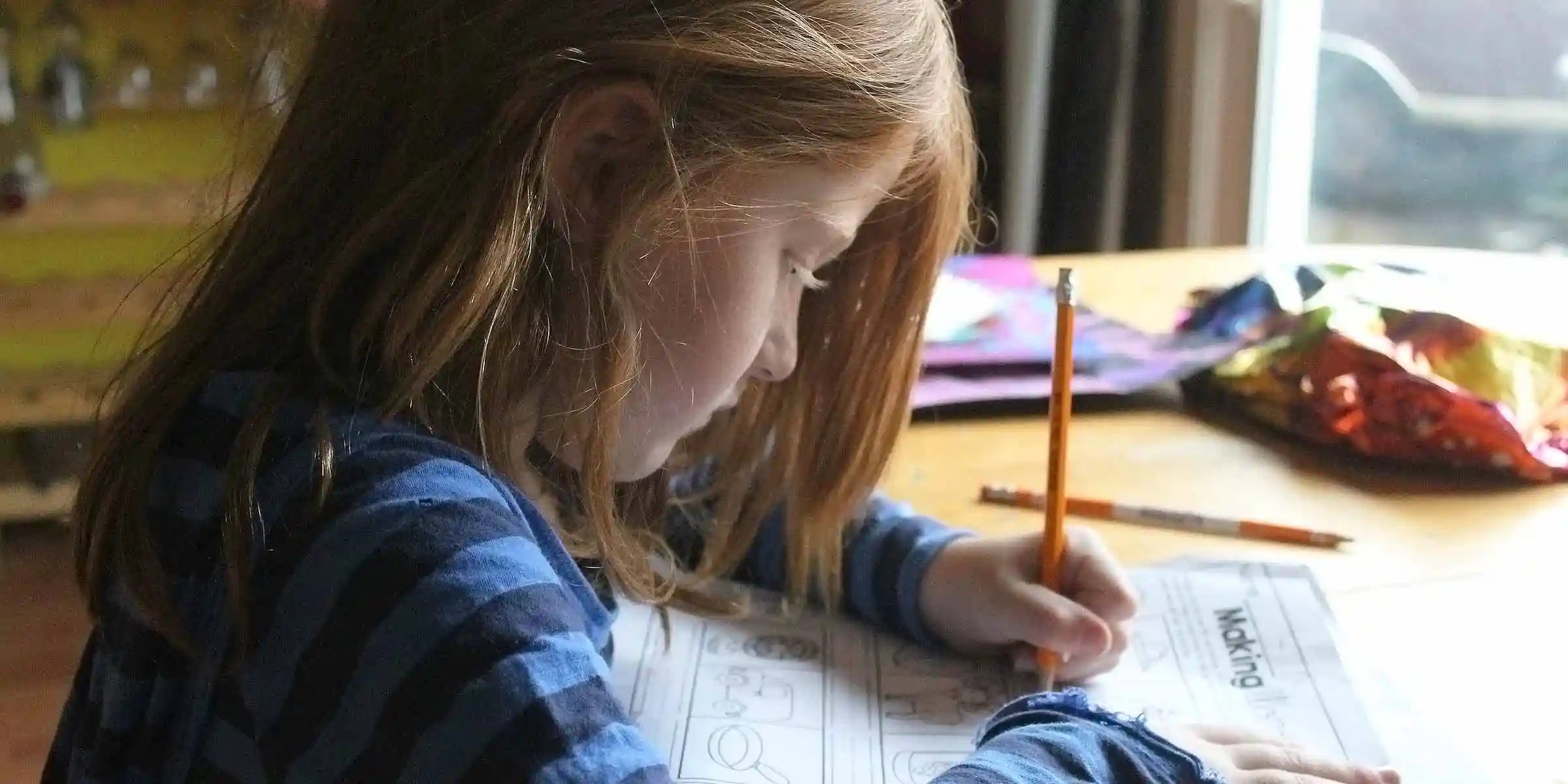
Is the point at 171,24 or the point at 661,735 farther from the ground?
the point at 171,24

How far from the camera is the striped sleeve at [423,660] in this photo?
428 millimetres

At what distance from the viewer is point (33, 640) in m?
1.81

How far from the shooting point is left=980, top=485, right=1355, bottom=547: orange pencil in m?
0.73

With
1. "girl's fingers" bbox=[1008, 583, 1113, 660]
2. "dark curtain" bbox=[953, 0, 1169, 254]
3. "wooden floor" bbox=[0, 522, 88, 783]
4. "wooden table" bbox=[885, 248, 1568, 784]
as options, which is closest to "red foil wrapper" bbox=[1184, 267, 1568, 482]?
"wooden table" bbox=[885, 248, 1568, 784]

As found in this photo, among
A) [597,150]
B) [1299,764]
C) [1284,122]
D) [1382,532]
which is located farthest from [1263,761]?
[1284,122]

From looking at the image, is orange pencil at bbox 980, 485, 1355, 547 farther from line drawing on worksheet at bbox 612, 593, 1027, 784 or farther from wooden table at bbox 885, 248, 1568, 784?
line drawing on worksheet at bbox 612, 593, 1027, 784

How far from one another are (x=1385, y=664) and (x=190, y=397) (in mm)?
507

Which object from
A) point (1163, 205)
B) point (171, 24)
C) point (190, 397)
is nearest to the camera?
point (190, 397)

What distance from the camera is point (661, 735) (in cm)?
58

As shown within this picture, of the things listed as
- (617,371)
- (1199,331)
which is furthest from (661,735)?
(1199,331)

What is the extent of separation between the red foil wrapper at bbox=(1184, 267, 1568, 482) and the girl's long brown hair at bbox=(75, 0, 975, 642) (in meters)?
0.35

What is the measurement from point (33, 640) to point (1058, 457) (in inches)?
63.3

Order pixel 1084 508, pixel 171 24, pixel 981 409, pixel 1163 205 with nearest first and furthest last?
pixel 1084 508 < pixel 981 409 < pixel 1163 205 < pixel 171 24

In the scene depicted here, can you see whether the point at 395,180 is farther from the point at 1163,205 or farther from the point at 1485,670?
the point at 1163,205
